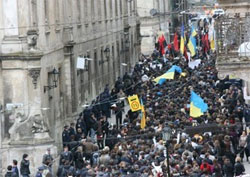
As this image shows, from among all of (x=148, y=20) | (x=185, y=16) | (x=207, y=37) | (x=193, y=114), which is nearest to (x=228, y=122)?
(x=193, y=114)

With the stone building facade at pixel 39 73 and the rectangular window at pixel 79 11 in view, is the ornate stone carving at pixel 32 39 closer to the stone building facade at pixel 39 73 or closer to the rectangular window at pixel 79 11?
the stone building facade at pixel 39 73

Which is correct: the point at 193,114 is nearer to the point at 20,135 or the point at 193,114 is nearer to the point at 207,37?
the point at 20,135

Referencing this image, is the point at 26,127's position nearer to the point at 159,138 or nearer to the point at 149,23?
the point at 159,138

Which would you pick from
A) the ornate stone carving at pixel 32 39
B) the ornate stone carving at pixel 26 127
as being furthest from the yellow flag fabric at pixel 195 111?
the ornate stone carving at pixel 32 39

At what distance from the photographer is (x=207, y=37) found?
Result: 67.5 meters

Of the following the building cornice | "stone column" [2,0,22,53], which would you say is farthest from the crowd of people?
"stone column" [2,0,22,53]

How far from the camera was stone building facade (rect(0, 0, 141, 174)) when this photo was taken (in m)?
38.3

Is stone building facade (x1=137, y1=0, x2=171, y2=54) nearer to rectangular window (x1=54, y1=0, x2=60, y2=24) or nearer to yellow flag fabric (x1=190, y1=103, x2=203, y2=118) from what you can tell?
rectangular window (x1=54, y1=0, x2=60, y2=24)

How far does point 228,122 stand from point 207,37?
99.0 feet

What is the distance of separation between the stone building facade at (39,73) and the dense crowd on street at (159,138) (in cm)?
79

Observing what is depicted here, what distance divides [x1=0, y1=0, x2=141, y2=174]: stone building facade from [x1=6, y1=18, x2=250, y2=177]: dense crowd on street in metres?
0.79

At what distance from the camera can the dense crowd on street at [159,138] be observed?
32.4 metres

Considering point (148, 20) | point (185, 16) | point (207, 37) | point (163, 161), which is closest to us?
point (163, 161)

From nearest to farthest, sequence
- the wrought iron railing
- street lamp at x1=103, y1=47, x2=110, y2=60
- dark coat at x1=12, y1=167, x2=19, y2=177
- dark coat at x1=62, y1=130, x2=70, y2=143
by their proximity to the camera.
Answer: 1. the wrought iron railing
2. dark coat at x1=12, y1=167, x2=19, y2=177
3. dark coat at x1=62, y1=130, x2=70, y2=143
4. street lamp at x1=103, y1=47, x2=110, y2=60
